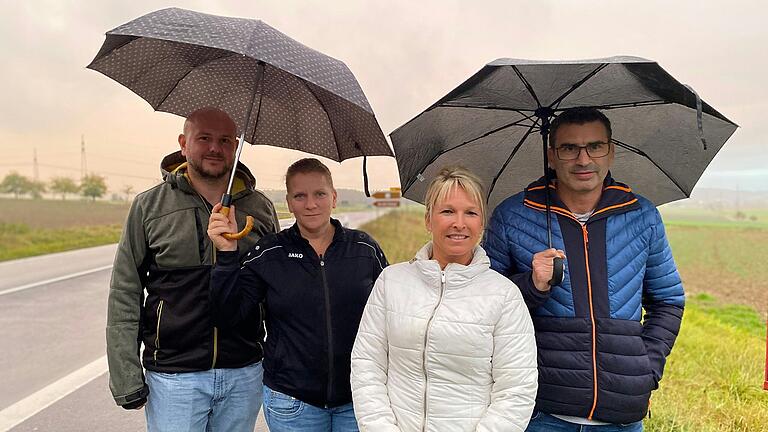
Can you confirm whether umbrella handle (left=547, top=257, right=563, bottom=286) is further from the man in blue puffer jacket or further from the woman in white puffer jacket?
the woman in white puffer jacket

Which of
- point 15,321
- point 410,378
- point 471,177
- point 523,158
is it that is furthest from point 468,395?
point 15,321

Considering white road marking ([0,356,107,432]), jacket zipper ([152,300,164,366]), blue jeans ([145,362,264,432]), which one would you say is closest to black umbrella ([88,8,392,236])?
jacket zipper ([152,300,164,366])

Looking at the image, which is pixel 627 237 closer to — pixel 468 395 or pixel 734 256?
pixel 468 395

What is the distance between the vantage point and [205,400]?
2.71 metres

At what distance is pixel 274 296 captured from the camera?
2.54 metres

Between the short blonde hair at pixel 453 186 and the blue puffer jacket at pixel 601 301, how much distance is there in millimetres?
306

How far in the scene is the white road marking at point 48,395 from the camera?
4.96m

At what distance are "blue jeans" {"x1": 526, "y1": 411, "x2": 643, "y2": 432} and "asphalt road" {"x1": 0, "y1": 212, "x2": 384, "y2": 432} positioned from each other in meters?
1.53

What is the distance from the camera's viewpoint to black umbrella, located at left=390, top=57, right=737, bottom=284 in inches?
89.6

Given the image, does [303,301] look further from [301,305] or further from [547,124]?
[547,124]

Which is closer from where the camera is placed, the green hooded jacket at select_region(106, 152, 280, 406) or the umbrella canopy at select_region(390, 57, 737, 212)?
the umbrella canopy at select_region(390, 57, 737, 212)

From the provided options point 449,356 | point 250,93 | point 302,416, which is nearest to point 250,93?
point 250,93

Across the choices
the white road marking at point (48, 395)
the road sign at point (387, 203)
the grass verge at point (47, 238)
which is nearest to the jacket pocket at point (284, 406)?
the white road marking at point (48, 395)

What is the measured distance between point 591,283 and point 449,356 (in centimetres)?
68
